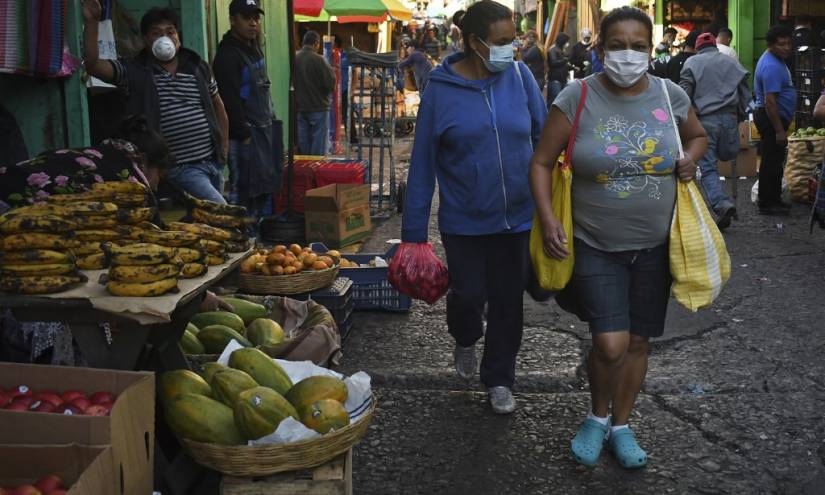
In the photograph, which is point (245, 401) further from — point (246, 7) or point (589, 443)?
point (246, 7)

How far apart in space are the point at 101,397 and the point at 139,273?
1.45ft

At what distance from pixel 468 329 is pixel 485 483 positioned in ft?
3.55

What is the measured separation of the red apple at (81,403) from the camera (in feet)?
11.2

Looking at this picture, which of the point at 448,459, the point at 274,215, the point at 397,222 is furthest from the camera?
the point at 397,222

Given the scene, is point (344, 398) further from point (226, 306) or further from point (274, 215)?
point (274, 215)

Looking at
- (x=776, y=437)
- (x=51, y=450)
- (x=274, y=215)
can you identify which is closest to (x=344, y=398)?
(x=51, y=450)

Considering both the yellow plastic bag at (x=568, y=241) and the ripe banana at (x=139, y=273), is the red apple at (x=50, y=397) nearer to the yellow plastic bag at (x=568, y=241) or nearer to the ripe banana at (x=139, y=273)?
the ripe banana at (x=139, y=273)

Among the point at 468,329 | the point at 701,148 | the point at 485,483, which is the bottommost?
the point at 485,483

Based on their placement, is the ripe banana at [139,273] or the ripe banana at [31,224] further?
the ripe banana at [31,224]

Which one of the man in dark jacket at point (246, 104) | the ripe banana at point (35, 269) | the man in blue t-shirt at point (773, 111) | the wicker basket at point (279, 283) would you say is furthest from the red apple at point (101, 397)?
the man in blue t-shirt at point (773, 111)

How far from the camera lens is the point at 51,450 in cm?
317

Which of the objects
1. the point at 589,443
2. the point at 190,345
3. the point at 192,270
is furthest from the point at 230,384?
the point at 589,443

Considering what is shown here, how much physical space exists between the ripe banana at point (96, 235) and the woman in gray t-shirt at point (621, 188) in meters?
1.76

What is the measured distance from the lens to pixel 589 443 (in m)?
4.60
